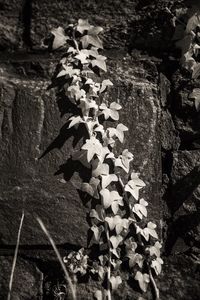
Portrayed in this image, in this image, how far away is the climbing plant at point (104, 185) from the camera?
1916mm

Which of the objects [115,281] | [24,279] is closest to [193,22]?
[115,281]

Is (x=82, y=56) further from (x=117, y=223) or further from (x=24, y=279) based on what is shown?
(x=24, y=279)

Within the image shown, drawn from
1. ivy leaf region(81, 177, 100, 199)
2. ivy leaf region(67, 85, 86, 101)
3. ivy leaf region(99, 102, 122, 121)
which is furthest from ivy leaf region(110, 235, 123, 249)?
→ ivy leaf region(67, 85, 86, 101)

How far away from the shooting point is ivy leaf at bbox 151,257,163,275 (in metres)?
1.91

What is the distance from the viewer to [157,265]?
6.25 ft

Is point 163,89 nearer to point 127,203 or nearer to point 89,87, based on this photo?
point 89,87

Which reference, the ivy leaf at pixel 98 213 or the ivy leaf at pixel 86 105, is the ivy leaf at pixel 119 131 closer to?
the ivy leaf at pixel 86 105

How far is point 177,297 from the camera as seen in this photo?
1.91m

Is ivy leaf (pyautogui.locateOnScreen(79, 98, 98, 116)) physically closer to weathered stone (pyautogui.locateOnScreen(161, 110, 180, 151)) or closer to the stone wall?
the stone wall

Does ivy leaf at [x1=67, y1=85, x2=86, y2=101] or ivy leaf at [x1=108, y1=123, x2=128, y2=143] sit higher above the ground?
ivy leaf at [x1=67, y1=85, x2=86, y2=101]

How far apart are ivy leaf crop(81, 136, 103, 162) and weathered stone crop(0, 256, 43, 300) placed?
0.54m

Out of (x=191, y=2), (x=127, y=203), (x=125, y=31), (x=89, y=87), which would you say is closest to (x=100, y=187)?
(x=127, y=203)

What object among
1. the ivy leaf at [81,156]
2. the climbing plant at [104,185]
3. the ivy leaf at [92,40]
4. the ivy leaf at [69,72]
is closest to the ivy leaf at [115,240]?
the climbing plant at [104,185]

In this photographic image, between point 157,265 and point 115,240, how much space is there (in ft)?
0.68
